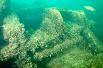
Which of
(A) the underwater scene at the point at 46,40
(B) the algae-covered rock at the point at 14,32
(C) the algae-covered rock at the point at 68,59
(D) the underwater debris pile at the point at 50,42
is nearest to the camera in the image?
(A) the underwater scene at the point at 46,40

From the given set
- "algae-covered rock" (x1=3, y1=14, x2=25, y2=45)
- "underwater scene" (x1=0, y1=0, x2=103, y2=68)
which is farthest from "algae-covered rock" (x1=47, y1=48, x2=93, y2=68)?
"algae-covered rock" (x1=3, y1=14, x2=25, y2=45)

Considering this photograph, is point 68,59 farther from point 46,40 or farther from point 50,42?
point 46,40

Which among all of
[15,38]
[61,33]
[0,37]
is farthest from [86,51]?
[0,37]

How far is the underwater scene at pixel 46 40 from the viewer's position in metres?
11.8

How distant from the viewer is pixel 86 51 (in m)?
14.2

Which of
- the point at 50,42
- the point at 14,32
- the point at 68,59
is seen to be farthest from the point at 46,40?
the point at 14,32

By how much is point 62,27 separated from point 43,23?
5.60 feet

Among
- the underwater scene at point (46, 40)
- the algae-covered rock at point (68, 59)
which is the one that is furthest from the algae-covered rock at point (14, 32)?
the algae-covered rock at point (68, 59)

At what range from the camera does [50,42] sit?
1385cm

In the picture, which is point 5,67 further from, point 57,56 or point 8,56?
point 57,56

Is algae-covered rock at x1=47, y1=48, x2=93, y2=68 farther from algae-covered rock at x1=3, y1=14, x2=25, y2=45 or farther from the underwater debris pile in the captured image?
algae-covered rock at x1=3, y1=14, x2=25, y2=45

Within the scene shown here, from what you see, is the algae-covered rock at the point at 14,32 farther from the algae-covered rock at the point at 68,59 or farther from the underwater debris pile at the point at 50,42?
the algae-covered rock at the point at 68,59

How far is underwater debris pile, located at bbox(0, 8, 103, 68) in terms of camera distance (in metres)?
12.0

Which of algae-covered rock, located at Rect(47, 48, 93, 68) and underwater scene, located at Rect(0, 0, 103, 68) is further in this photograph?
algae-covered rock, located at Rect(47, 48, 93, 68)
